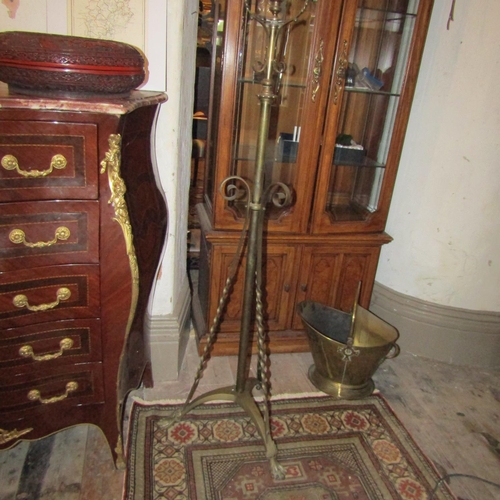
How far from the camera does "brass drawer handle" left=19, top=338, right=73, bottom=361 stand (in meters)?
1.21

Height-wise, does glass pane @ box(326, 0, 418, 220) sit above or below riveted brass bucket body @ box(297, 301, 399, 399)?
above

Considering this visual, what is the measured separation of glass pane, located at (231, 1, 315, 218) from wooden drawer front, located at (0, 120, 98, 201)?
80cm

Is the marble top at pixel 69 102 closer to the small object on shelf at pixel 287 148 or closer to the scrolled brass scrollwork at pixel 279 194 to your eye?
the scrolled brass scrollwork at pixel 279 194

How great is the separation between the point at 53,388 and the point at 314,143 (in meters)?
1.29

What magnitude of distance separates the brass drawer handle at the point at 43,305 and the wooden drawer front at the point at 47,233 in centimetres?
8

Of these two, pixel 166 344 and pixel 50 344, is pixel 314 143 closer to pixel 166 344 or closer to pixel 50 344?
pixel 166 344

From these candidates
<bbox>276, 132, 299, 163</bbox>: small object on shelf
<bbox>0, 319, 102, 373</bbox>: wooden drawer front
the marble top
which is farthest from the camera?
<bbox>276, 132, 299, 163</bbox>: small object on shelf

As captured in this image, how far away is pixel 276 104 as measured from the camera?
6.18ft

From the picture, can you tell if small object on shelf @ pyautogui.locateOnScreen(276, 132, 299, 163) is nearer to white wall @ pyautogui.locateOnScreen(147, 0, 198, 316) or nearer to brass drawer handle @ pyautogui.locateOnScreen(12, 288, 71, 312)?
white wall @ pyautogui.locateOnScreen(147, 0, 198, 316)

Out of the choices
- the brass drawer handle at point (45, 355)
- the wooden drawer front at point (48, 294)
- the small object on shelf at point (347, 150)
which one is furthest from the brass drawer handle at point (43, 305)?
the small object on shelf at point (347, 150)

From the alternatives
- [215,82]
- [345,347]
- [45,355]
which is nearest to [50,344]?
[45,355]

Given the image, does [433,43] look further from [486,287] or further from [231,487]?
[231,487]

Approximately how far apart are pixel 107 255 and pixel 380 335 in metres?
1.24

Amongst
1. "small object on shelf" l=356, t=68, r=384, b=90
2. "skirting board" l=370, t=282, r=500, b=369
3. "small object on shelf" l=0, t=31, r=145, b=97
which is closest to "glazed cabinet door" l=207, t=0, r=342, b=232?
"small object on shelf" l=356, t=68, r=384, b=90
